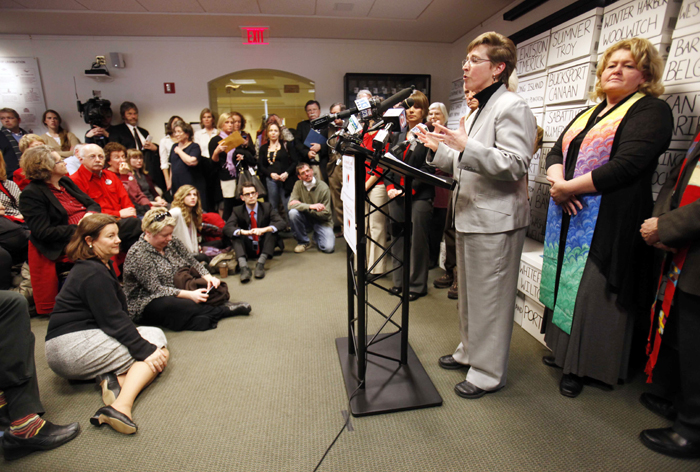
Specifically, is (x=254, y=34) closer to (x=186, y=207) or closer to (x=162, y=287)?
(x=186, y=207)

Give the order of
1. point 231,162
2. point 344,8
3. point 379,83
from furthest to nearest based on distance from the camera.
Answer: point 379,83 → point 231,162 → point 344,8

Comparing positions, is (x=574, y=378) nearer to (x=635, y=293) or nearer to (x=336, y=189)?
(x=635, y=293)

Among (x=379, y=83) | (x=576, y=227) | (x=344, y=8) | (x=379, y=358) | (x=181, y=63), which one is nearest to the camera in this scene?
(x=576, y=227)

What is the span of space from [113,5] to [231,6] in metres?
1.25

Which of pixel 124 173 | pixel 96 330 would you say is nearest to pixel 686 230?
pixel 96 330

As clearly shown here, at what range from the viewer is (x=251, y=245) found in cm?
379

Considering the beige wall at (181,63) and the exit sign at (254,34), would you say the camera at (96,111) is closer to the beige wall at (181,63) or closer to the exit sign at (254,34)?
the beige wall at (181,63)

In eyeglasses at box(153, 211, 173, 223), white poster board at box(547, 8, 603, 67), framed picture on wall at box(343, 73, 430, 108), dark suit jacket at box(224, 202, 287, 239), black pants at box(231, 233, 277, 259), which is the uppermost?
framed picture on wall at box(343, 73, 430, 108)

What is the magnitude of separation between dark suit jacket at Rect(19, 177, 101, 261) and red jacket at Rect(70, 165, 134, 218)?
0.55 meters

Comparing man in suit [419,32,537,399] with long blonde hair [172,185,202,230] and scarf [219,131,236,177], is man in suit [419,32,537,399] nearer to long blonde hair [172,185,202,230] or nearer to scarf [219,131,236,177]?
long blonde hair [172,185,202,230]

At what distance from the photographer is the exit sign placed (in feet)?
15.0

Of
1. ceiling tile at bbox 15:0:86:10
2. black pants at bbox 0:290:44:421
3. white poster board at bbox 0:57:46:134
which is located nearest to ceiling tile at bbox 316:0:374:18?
ceiling tile at bbox 15:0:86:10

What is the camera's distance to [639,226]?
150cm

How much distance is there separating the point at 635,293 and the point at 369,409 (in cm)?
129
